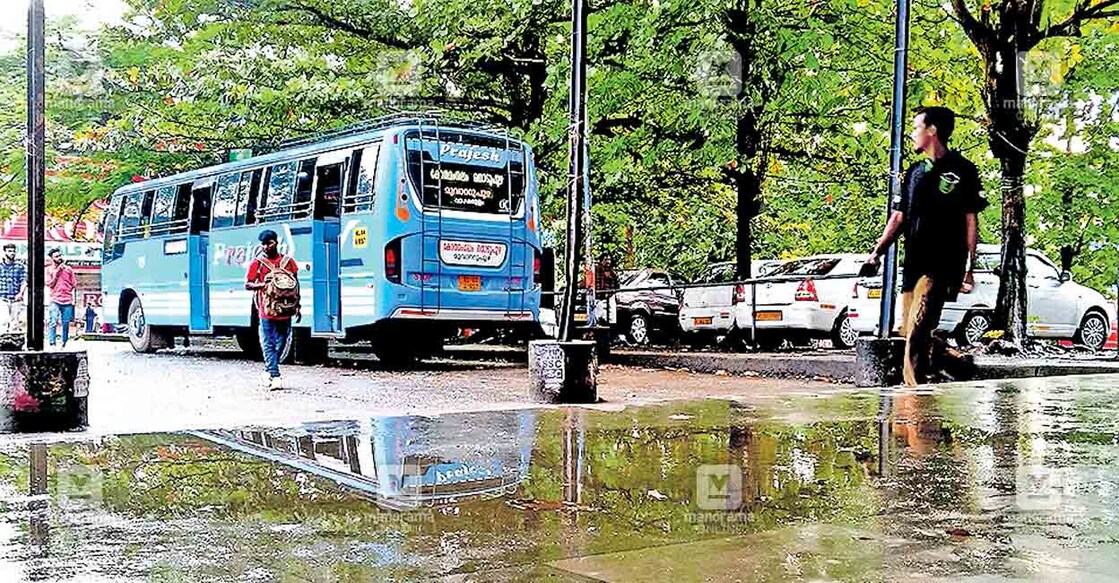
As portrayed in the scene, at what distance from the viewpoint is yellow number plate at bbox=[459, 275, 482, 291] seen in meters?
16.5

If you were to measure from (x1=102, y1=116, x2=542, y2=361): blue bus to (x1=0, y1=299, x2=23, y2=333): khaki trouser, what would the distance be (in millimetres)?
3640

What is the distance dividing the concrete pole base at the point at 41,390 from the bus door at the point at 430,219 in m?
7.91

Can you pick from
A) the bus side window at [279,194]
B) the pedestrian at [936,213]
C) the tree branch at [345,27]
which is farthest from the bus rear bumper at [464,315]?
the pedestrian at [936,213]

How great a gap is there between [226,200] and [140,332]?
3.99m

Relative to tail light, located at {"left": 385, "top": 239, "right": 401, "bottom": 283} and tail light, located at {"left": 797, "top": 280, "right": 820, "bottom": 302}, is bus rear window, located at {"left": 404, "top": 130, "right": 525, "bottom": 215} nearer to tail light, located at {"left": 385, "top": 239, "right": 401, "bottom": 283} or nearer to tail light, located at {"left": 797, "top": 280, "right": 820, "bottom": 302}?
tail light, located at {"left": 385, "top": 239, "right": 401, "bottom": 283}

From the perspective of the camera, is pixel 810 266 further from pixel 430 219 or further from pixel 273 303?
Result: pixel 273 303

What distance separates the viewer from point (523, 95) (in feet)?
Result: 69.5

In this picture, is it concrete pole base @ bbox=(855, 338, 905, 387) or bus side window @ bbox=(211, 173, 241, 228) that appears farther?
bus side window @ bbox=(211, 173, 241, 228)

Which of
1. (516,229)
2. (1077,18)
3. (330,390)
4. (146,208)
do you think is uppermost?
(1077,18)

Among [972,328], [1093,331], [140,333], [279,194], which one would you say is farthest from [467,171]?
[1093,331]

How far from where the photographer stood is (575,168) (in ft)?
35.8

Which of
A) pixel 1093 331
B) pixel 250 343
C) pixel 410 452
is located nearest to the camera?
pixel 410 452

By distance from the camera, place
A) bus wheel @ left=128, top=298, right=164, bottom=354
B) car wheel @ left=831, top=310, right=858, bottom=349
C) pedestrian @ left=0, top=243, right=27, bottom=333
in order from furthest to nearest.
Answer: bus wheel @ left=128, top=298, right=164, bottom=354
pedestrian @ left=0, top=243, right=27, bottom=333
car wheel @ left=831, top=310, right=858, bottom=349

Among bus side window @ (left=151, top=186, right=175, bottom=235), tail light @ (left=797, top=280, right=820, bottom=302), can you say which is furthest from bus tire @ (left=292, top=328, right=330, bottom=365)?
tail light @ (left=797, top=280, right=820, bottom=302)
